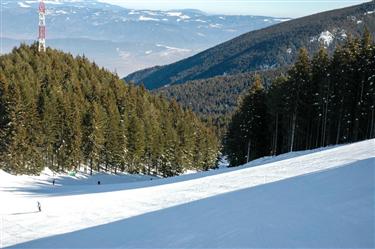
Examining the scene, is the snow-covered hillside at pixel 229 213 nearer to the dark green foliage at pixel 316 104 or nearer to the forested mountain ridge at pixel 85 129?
the dark green foliage at pixel 316 104

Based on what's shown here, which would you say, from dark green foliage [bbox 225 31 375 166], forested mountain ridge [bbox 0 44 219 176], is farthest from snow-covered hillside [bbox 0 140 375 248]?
forested mountain ridge [bbox 0 44 219 176]

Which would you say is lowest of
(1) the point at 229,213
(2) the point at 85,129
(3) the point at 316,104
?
(2) the point at 85,129

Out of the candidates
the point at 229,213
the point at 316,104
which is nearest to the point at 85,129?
the point at 316,104

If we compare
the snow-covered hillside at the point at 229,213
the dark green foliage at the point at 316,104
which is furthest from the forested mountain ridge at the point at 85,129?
the snow-covered hillside at the point at 229,213

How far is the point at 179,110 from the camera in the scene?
89.4 metres

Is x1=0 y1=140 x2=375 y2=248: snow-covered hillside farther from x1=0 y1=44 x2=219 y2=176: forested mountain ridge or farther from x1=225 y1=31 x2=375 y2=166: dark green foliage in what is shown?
x1=0 y1=44 x2=219 y2=176: forested mountain ridge

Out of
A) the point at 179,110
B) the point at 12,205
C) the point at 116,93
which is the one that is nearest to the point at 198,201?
the point at 12,205

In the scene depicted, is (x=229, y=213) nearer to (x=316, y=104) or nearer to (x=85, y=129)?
(x=316, y=104)

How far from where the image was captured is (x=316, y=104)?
5000 cm

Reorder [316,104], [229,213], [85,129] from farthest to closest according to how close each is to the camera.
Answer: [85,129] → [316,104] → [229,213]

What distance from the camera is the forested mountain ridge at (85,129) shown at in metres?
53.6

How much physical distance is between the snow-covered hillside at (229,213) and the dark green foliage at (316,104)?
20348 millimetres

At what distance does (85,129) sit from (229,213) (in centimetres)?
4437

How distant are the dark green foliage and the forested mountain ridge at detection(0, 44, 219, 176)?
1528cm
